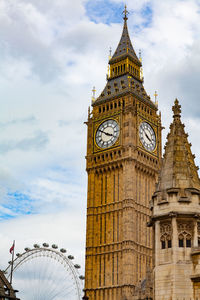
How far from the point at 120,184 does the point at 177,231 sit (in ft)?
217

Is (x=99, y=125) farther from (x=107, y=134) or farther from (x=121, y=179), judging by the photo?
(x=121, y=179)

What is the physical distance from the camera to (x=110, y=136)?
95062 mm

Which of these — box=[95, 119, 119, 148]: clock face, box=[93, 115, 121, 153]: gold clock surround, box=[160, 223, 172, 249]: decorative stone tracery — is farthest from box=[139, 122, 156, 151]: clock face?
box=[160, 223, 172, 249]: decorative stone tracery

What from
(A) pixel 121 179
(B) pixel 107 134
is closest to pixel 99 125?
(B) pixel 107 134

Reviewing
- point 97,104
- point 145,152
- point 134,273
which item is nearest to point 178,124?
point 134,273

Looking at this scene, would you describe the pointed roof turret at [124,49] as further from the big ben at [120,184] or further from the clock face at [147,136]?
the clock face at [147,136]

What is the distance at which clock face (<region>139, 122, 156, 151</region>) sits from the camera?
95000 mm

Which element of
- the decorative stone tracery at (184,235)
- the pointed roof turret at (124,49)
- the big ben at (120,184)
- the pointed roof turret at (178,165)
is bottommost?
the decorative stone tracery at (184,235)

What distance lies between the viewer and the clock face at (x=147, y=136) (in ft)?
312

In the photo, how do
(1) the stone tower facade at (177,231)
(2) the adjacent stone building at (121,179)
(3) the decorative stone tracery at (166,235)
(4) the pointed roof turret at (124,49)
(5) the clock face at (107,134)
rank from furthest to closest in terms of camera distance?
(4) the pointed roof turret at (124,49)
(5) the clock face at (107,134)
(2) the adjacent stone building at (121,179)
(3) the decorative stone tracery at (166,235)
(1) the stone tower facade at (177,231)

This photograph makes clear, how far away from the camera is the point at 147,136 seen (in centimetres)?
9600

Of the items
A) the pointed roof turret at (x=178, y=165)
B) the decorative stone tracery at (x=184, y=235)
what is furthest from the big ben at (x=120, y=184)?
the decorative stone tracery at (x=184, y=235)

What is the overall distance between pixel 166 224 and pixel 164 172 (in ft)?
8.40

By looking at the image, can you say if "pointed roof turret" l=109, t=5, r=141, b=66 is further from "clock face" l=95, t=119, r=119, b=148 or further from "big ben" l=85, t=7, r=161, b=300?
"clock face" l=95, t=119, r=119, b=148
